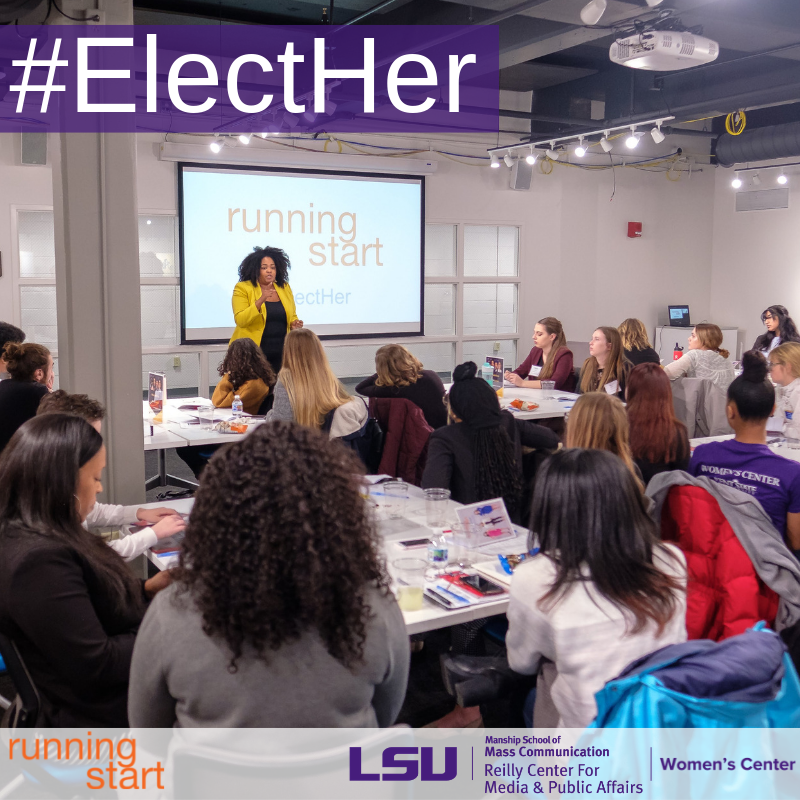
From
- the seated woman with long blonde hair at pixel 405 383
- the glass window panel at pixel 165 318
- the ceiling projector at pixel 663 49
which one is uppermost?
the ceiling projector at pixel 663 49

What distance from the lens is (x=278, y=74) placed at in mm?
7621

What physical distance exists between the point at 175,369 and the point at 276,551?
7303 mm

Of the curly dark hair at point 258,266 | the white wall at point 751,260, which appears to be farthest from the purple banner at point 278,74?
the white wall at point 751,260

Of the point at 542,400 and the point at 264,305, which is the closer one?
the point at 542,400

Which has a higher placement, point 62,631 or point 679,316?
point 679,316

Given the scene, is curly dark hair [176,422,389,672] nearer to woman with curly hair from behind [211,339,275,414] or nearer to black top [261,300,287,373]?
woman with curly hair from behind [211,339,275,414]

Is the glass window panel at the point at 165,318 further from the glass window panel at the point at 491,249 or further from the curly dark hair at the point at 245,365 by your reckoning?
the glass window panel at the point at 491,249

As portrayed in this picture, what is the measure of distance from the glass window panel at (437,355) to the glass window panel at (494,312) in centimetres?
31

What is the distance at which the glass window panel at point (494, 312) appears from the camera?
32.1 feet

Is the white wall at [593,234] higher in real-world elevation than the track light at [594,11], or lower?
lower

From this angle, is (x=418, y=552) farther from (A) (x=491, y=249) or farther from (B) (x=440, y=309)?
(A) (x=491, y=249)

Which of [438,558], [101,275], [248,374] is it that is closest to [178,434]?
[248,374]

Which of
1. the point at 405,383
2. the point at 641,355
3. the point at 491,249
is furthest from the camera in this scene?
the point at 491,249

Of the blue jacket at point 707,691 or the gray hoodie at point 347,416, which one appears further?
the gray hoodie at point 347,416
